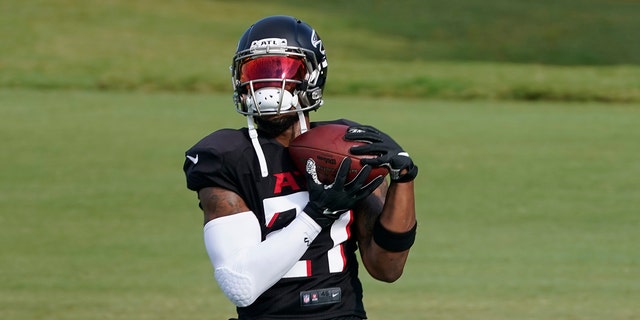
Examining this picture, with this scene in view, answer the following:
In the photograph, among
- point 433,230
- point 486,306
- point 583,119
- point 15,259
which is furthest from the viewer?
point 583,119

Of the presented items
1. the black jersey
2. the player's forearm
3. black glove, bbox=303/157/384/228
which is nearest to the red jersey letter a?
the black jersey

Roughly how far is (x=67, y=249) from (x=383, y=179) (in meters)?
6.81

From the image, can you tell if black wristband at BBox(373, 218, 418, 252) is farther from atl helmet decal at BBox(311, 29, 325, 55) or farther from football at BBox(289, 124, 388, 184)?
atl helmet decal at BBox(311, 29, 325, 55)

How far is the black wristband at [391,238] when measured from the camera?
4.61m

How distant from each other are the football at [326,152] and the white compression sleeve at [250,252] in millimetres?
196

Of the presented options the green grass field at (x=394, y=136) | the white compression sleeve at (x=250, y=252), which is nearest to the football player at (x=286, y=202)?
the white compression sleeve at (x=250, y=252)

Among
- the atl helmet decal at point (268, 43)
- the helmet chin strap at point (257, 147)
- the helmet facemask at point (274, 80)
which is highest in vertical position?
the atl helmet decal at point (268, 43)

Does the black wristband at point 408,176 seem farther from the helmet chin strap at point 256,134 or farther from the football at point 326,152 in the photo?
the helmet chin strap at point 256,134

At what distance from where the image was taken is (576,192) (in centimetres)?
1335

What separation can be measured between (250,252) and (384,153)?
2.06 feet

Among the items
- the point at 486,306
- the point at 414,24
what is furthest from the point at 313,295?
the point at 414,24

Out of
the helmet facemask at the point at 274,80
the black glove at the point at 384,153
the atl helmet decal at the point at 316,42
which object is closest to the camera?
the black glove at the point at 384,153

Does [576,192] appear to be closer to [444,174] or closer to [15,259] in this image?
[444,174]

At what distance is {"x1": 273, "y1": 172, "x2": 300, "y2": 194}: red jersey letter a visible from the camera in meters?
4.64
